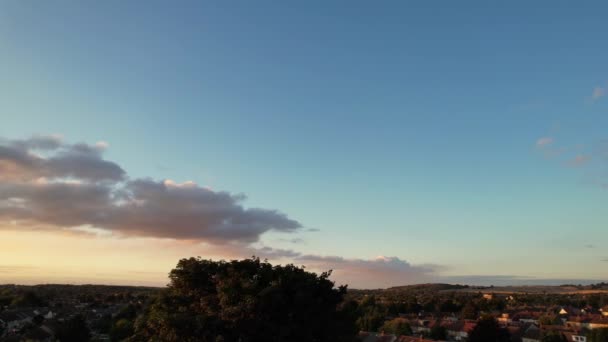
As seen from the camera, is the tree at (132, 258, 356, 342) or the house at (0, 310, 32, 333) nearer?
the tree at (132, 258, 356, 342)

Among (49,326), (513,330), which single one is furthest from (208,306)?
(513,330)

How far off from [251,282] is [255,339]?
8.84 feet

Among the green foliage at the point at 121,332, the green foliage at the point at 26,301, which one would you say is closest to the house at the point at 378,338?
the green foliage at the point at 121,332

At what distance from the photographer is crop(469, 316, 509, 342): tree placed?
53.3m

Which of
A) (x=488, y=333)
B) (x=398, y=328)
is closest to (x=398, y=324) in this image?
(x=398, y=328)

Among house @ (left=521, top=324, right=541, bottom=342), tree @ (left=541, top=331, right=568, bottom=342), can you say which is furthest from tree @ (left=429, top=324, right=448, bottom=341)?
tree @ (left=541, top=331, right=568, bottom=342)

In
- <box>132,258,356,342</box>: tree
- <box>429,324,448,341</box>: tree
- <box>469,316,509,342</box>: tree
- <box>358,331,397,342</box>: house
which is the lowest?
<box>429,324,448,341</box>: tree

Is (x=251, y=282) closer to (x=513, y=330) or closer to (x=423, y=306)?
(x=513, y=330)

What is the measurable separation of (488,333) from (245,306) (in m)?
40.6

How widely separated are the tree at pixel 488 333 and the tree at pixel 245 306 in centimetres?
3308

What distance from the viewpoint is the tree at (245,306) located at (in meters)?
21.8

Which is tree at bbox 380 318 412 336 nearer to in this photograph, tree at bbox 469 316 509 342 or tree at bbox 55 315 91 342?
tree at bbox 469 316 509 342

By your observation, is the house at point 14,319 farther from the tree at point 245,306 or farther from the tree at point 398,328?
the tree at point 245,306

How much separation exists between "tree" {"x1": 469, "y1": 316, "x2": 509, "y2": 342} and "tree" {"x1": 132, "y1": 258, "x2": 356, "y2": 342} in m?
33.1
